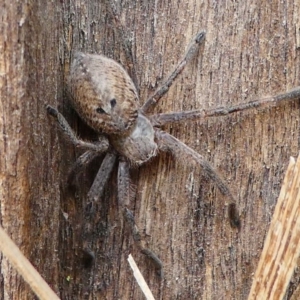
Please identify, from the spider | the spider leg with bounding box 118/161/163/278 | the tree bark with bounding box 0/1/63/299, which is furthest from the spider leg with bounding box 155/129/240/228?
the tree bark with bounding box 0/1/63/299

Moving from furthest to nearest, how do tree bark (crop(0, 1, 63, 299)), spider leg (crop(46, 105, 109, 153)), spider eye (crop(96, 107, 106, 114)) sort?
1. spider eye (crop(96, 107, 106, 114))
2. spider leg (crop(46, 105, 109, 153))
3. tree bark (crop(0, 1, 63, 299))

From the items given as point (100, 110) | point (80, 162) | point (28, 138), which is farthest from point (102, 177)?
point (28, 138)

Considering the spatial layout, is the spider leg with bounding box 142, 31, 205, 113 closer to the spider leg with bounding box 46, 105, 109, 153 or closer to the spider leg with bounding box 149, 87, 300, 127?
the spider leg with bounding box 149, 87, 300, 127

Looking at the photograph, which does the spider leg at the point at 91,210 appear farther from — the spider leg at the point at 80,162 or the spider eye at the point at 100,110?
the spider eye at the point at 100,110

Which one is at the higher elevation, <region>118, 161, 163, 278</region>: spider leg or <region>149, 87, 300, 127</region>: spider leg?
<region>149, 87, 300, 127</region>: spider leg

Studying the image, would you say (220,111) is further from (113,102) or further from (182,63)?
(113,102)

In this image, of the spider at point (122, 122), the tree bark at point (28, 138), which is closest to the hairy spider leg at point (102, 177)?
the spider at point (122, 122)

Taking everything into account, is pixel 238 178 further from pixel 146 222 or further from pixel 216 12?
pixel 216 12
